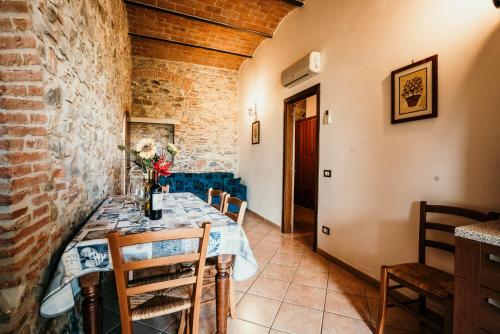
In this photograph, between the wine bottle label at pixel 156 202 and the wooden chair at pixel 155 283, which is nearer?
the wooden chair at pixel 155 283

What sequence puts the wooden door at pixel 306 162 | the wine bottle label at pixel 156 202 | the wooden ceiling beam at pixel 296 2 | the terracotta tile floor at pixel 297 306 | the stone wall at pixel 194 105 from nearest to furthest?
the wine bottle label at pixel 156 202 → the terracotta tile floor at pixel 297 306 → the wooden ceiling beam at pixel 296 2 → the wooden door at pixel 306 162 → the stone wall at pixel 194 105

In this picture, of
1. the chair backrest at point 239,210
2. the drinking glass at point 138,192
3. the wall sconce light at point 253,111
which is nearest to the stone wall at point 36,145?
the drinking glass at point 138,192

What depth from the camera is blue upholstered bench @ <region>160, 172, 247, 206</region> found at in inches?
199

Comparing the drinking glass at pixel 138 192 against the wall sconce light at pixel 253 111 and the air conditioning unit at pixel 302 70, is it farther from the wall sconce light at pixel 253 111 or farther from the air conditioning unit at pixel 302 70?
the wall sconce light at pixel 253 111

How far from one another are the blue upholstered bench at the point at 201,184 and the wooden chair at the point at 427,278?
382 cm

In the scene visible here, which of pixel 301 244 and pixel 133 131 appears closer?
pixel 301 244

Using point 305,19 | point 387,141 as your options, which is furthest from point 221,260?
point 305,19

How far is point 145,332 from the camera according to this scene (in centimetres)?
161

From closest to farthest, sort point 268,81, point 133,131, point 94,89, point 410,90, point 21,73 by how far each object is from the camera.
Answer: point 21,73
point 410,90
point 94,89
point 268,81
point 133,131

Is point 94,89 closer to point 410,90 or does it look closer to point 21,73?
point 21,73

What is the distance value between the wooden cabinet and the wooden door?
4.17 m

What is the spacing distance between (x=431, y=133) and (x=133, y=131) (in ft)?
18.1

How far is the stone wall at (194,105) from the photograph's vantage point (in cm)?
547

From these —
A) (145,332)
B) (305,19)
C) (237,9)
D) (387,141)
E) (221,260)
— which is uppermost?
(237,9)
